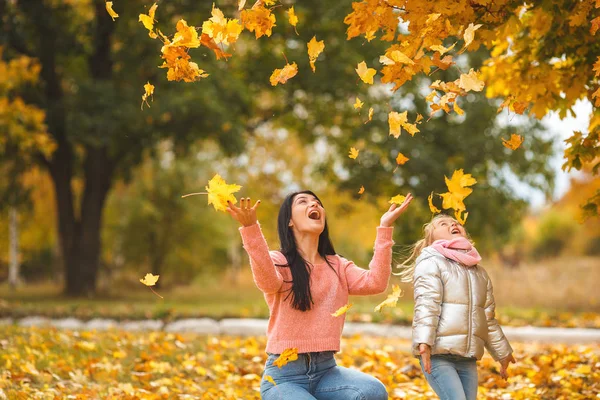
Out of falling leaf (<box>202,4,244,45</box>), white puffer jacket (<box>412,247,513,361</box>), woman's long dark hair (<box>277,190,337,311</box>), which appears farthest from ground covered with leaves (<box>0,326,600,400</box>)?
falling leaf (<box>202,4,244,45</box>)

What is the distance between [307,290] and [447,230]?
0.97m

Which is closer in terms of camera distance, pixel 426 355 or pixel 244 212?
pixel 244 212

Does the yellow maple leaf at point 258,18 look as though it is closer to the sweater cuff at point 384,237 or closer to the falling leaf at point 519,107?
the sweater cuff at point 384,237

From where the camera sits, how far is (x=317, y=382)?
137 inches

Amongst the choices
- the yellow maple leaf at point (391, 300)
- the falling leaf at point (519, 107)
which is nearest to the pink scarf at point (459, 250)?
the yellow maple leaf at point (391, 300)

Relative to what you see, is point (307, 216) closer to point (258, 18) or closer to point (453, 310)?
point (453, 310)

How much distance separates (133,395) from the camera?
4730 mm

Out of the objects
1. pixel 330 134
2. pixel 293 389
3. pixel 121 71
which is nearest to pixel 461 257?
pixel 293 389

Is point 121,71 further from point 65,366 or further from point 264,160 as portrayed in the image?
point 65,366

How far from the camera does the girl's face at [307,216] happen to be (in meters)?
3.66

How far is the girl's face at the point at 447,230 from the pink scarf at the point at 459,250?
113mm

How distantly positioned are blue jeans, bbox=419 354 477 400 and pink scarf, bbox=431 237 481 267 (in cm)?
49

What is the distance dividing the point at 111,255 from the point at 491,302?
23905 millimetres

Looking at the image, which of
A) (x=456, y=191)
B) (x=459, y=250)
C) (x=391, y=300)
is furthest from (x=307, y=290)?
(x=456, y=191)
